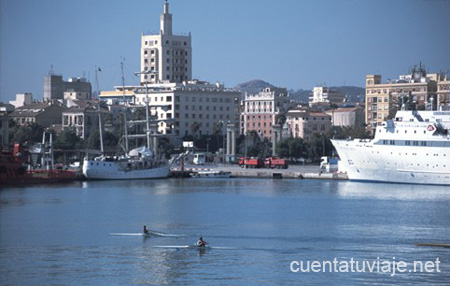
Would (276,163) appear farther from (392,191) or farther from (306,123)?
(306,123)

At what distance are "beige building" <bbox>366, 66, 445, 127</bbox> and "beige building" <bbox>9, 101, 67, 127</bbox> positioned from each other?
1471 inches

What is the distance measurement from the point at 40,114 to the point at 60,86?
23.3 m

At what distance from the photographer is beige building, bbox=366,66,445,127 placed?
118m

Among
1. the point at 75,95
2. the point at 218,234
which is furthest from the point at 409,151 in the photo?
the point at 75,95

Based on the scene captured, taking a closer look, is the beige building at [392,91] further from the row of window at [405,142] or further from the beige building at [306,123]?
the row of window at [405,142]

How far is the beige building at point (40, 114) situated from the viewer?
116125 millimetres

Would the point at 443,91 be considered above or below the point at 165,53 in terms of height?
below

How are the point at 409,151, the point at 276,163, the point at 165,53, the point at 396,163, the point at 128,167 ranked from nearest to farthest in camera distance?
the point at 409,151 < the point at 396,163 < the point at 128,167 < the point at 276,163 < the point at 165,53

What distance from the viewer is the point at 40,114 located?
387 ft

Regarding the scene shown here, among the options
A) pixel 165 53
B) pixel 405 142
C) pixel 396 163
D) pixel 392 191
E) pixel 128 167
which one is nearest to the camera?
pixel 392 191

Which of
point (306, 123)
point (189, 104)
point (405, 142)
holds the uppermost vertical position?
point (189, 104)

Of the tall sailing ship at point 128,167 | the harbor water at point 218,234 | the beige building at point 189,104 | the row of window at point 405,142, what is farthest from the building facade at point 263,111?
the harbor water at point 218,234

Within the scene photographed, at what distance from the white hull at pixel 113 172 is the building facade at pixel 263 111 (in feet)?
146

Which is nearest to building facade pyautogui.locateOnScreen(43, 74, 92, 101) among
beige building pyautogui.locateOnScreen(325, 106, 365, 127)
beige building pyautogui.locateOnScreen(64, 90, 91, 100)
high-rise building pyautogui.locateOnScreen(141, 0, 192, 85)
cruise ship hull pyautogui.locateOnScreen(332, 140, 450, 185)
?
beige building pyautogui.locateOnScreen(64, 90, 91, 100)
